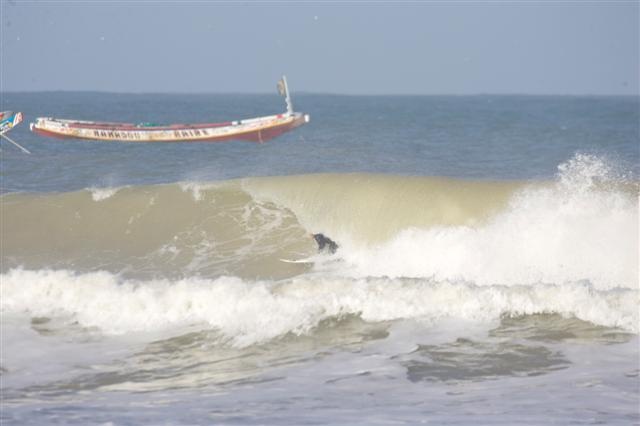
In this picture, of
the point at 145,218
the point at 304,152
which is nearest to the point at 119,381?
the point at 145,218

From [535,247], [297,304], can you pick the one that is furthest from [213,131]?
[297,304]

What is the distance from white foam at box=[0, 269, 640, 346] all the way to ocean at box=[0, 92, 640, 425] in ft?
0.09

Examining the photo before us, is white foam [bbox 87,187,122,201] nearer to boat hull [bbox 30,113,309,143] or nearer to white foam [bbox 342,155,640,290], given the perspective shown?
white foam [bbox 342,155,640,290]

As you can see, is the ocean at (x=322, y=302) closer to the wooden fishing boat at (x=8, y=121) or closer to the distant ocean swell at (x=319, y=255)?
the distant ocean swell at (x=319, y=255)

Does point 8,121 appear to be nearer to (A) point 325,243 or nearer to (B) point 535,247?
(A) point 325,243

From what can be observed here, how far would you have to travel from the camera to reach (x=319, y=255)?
14.5 meters

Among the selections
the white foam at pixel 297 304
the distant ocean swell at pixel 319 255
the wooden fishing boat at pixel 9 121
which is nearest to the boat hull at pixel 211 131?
the wooden fishing boat at pixel 9 121

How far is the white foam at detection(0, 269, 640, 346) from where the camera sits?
11.0 meters

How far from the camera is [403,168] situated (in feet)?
80.3

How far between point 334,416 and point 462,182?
9993mm

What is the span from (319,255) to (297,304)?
9.94ft

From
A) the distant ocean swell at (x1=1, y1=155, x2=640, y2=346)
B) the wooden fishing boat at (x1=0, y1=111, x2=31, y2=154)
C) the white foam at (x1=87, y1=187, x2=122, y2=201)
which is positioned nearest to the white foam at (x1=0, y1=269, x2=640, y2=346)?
the distant ocean swell at (x1=1, y1=155, x2=640, y2=346)

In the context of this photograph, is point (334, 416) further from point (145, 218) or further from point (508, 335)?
point (145, 218)

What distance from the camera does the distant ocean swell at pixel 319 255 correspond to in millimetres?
11336
